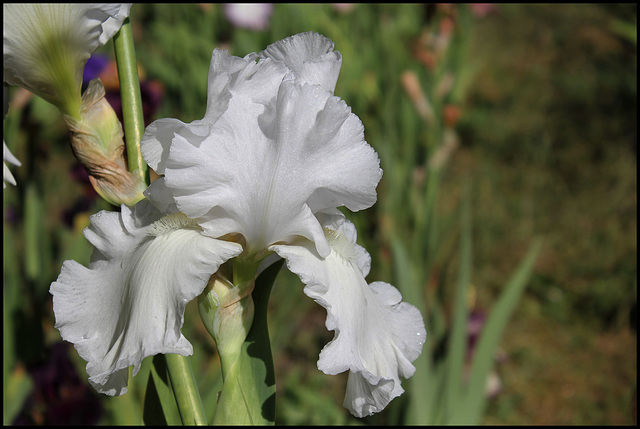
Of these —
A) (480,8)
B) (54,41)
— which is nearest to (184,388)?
(54,41)

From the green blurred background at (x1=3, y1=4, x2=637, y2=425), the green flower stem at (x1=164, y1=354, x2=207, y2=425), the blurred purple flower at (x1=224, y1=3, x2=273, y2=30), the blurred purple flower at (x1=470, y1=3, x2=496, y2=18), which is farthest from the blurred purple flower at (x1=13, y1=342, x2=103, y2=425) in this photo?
the blurred purple flower at (x1=470, y1=3, x2=496, y2=18)

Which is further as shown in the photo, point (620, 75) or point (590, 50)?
point (590, 50)

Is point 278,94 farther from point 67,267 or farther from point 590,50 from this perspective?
point 590,50

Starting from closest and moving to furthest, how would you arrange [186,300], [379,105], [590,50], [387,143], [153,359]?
[186,300] < [153,359] < [387,143] < [379,105] < [590,50]

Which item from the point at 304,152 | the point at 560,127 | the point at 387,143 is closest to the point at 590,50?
the point at 560,127

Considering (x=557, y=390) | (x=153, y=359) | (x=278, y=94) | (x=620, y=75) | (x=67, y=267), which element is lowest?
(x=557, y=390)

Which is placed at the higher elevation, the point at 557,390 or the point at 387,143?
the point at 387,143

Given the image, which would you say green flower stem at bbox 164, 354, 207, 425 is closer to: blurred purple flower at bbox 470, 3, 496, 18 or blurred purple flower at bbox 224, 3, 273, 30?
blurred purple flower at bbox 470, 3, 496, 18
